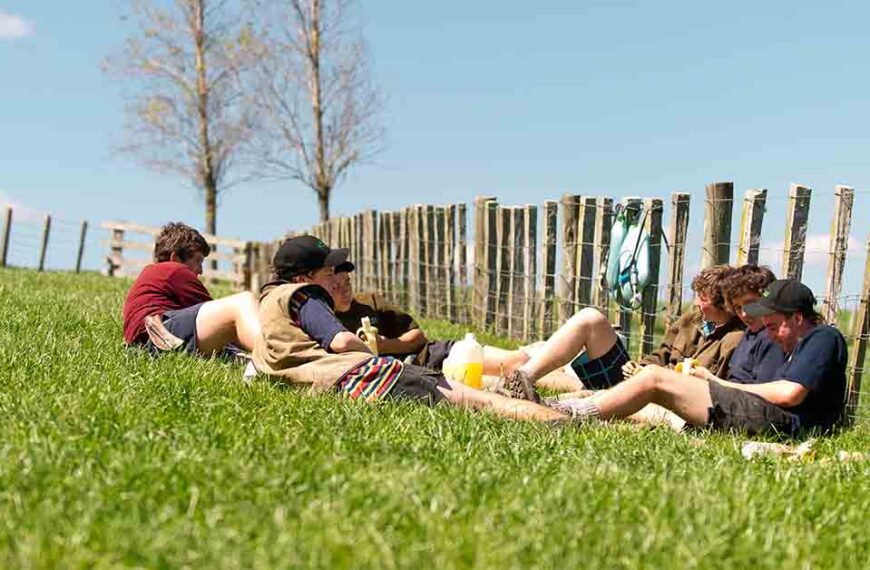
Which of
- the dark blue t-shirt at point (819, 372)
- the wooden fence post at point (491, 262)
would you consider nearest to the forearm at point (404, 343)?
the dark blue t-shirt at point (819, 372)

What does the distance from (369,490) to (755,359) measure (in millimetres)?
3937

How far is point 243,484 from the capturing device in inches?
142

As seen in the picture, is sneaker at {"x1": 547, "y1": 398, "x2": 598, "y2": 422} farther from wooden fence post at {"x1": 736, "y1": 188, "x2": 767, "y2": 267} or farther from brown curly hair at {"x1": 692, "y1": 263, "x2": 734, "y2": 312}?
wooden fence post at {"x1": 736, "y1": 188, "x2": 767, "y2": 267}

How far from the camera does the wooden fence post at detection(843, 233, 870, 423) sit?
26.1 feet

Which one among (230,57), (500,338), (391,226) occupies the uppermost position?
(230,57)

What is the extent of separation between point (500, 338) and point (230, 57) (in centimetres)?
1932

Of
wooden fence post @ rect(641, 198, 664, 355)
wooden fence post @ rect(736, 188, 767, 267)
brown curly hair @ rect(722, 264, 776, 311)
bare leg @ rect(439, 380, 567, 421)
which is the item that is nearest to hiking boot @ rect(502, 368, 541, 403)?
bare leg @ rect(439, 380, 567, 421)

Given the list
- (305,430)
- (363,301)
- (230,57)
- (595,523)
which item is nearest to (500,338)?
(363,301)

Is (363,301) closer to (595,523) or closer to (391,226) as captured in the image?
(595,523)

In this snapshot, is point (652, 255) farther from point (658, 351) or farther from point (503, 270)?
point (503, 270)

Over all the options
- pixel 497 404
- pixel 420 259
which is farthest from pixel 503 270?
pixel 497 404

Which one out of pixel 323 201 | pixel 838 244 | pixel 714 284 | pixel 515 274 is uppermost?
pixel 323 201

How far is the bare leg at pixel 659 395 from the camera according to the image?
6207 millimetres

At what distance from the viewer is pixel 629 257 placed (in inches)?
393
